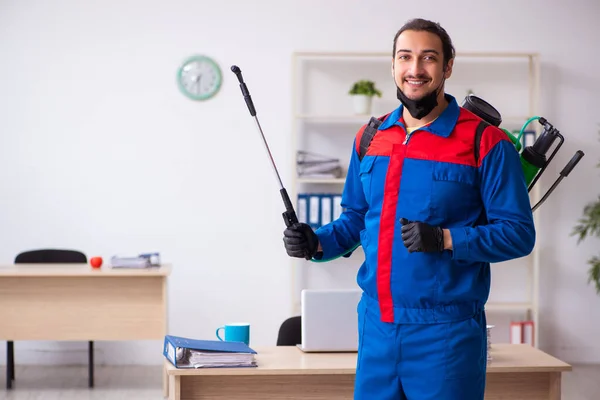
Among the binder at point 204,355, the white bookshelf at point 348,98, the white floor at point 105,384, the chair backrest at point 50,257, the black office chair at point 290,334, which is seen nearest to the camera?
the binder at point 204,355

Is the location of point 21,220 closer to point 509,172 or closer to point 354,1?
point 354,1

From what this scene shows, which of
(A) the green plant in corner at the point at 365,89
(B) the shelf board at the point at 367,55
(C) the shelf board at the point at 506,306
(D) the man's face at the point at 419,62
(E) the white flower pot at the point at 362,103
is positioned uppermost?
(B) the shelf board at the point at 367,55

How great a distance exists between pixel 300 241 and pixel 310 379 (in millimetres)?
831

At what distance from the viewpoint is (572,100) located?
234 inches

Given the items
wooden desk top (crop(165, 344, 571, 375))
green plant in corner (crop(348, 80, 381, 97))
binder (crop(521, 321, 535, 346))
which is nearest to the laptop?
wooden desk top (crop(165, 344, 571, 375))

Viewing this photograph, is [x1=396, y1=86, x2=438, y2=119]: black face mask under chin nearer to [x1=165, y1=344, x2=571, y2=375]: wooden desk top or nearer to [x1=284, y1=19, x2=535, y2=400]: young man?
[x1=284, y1=19, x2=535, y2=400]: young man

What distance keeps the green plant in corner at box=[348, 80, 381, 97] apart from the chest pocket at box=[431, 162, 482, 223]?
3.66 meters

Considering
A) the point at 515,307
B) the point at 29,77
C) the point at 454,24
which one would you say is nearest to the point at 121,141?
the point at 29,77

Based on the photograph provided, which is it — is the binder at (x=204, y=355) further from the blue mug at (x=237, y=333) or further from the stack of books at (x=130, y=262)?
the stack of books at (x=130, y=262)

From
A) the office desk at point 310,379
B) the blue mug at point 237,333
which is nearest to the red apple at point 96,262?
the blue mug at point 237,333

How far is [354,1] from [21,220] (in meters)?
2.72

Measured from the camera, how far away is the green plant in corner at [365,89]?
18.4ft

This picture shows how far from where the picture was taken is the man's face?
2.00 meters

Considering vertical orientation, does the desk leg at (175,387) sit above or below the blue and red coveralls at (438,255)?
below
